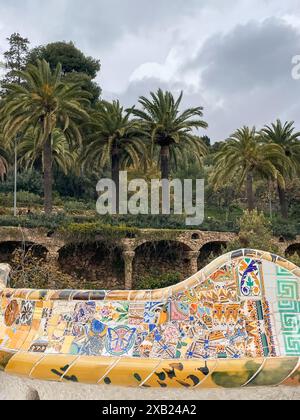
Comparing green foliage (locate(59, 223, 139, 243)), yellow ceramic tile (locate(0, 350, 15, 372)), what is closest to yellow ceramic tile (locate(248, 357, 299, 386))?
yellow ceramic tile (locate(0, 350, 15, 372))

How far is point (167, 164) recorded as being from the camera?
25.5m

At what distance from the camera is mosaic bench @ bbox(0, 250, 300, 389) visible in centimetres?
481

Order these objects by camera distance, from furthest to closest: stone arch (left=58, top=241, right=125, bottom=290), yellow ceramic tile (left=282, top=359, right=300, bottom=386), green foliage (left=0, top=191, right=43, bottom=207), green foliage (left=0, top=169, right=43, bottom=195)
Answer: green foliage (left=0, top=169, right=43, bottom=195) < green foliage (left=0, top=191, right=43, bottom=207) < stone arch (left=58, top=241, right=125, bottom=290) < yellow ceramic tile (left=282, top=359, right=300, bottom=386)

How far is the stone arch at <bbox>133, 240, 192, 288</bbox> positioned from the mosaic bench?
17899mm

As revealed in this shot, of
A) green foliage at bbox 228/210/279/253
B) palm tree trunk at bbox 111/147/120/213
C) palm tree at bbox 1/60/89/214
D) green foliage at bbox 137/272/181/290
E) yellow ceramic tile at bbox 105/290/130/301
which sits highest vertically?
palm tree at bbox 1/60/89/214

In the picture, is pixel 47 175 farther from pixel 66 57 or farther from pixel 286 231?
pixel 66 57

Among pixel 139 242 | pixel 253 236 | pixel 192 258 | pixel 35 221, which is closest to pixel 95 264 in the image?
pixel 139 242

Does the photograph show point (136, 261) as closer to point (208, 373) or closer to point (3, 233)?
point (3, 233)

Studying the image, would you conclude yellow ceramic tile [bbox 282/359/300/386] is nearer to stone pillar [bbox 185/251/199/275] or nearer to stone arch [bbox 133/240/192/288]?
stone arch [bbox 133/240/192/288]

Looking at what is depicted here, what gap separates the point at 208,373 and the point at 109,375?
923 mm

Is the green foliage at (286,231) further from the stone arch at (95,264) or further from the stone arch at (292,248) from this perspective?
the stone arch at (95,264)

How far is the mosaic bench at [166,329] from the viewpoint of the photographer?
15.8 ft

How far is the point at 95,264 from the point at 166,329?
18094 mm
